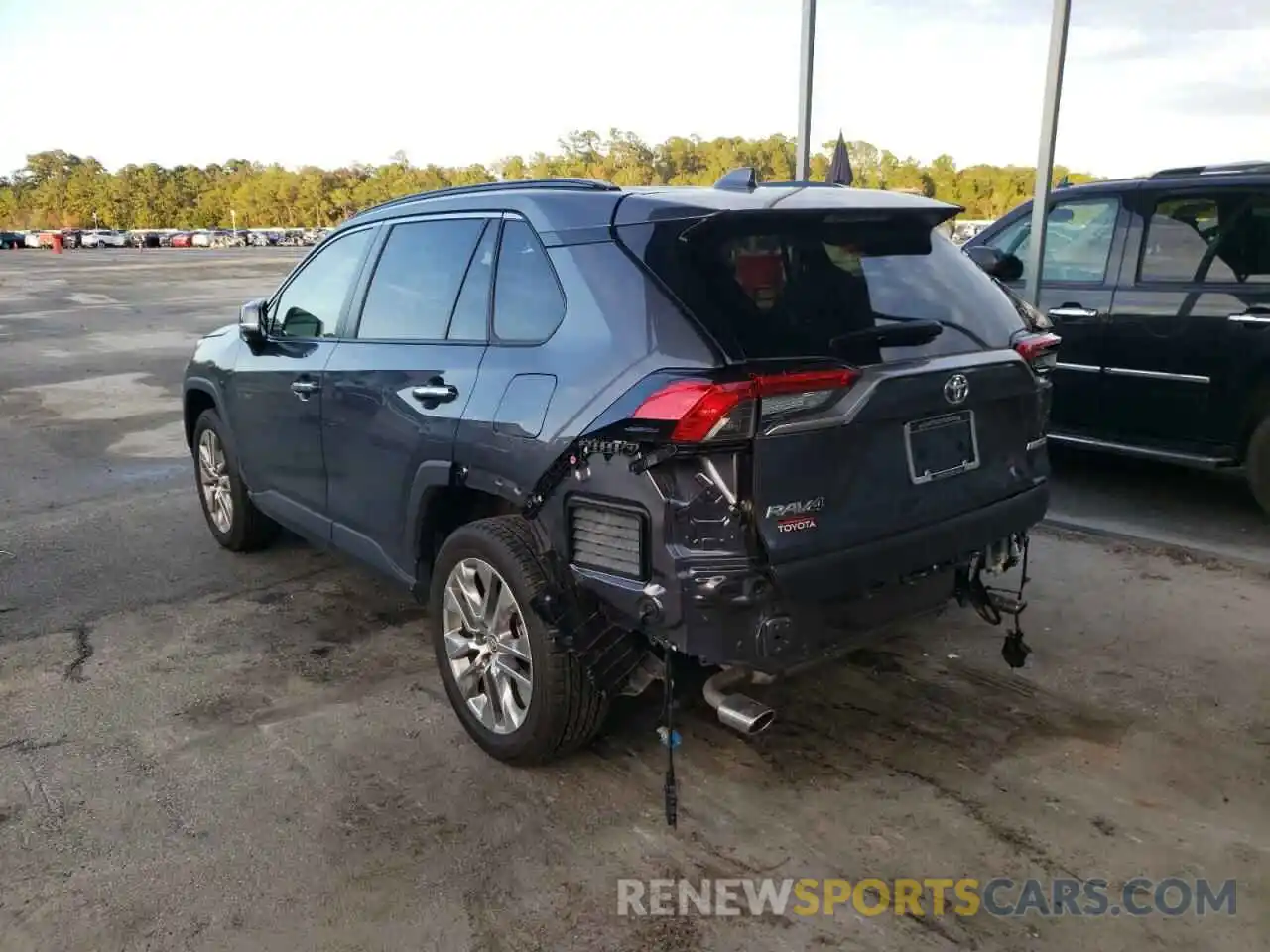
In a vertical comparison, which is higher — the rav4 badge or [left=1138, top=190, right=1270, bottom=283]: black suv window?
[left=1138, top=190, right=1270, bottom=283]: black suv window

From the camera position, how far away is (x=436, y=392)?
11.6ft

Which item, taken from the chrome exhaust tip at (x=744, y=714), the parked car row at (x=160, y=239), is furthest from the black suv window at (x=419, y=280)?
the parked car row at (x=160, y=239)

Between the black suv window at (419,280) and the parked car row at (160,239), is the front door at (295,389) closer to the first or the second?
the black suv window at (419,280)

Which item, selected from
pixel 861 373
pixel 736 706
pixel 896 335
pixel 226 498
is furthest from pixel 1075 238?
pixel 226 498

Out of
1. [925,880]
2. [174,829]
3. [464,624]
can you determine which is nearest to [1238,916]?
[925,880]

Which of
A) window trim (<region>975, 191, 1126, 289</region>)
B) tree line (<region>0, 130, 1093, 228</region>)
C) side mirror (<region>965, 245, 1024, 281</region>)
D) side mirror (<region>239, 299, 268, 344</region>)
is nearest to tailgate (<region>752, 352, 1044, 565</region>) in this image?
side mirror (<region>965, 245, 1024, 281</region>)

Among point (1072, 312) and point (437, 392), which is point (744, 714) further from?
point (1072, 312)

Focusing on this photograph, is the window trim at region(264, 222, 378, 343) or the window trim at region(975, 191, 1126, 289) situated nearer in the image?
the window trim at region(264, 222, 378, 343)

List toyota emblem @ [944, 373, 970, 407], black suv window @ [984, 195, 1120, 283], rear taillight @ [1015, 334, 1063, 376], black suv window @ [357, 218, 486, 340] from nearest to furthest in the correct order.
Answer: toyota emblem @ [944, 373, 970, 407] < rear taillight @ [1015, 334, 1063, 376] < black suv window @ [357, 218, 486, 340] < black suv window @ [984, 195, 1120, 283]

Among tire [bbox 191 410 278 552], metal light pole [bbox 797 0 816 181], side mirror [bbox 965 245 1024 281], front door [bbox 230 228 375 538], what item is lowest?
tire [bbox 191 410 278 552]

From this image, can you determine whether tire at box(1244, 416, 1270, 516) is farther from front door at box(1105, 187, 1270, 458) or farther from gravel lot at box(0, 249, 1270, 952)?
gravel lot at box(0, 249, 1270, 952)

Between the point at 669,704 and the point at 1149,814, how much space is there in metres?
1.49

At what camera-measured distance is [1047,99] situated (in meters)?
6.52

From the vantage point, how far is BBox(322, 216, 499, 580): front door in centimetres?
353
